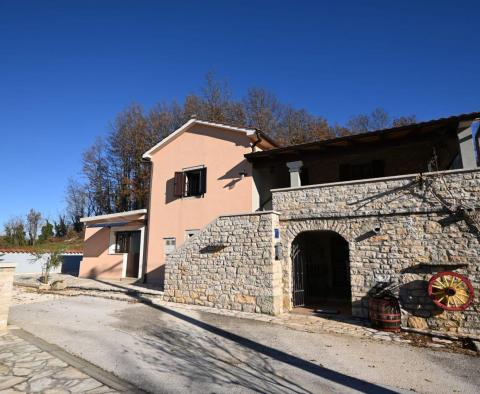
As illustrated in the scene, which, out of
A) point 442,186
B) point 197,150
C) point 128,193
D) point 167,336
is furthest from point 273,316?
point 128,193

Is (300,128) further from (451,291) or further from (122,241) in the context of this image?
(451,291)

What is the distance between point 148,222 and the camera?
54.2ft

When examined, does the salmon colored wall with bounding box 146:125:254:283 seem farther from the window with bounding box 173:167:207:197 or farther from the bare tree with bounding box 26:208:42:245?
the bare tree with bounding box 26:208:42:245

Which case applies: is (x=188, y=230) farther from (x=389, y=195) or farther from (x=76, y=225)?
(x=76, y=225)

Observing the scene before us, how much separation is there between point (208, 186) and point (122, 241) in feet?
23.8

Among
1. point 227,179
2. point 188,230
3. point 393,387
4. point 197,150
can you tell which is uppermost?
point 197,150

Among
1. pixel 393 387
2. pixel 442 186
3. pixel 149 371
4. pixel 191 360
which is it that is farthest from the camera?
pixel 442 186

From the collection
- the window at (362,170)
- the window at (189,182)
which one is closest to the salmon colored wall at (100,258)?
the window at (189,182)

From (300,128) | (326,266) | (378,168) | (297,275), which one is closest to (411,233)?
(297,275)

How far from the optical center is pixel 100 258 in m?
18.3

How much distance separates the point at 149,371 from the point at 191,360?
91 centimetres

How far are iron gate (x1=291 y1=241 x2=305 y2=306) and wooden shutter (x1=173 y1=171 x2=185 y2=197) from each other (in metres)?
7.07

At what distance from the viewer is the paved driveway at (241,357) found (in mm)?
4836

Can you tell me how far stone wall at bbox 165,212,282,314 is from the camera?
9.89 metres
